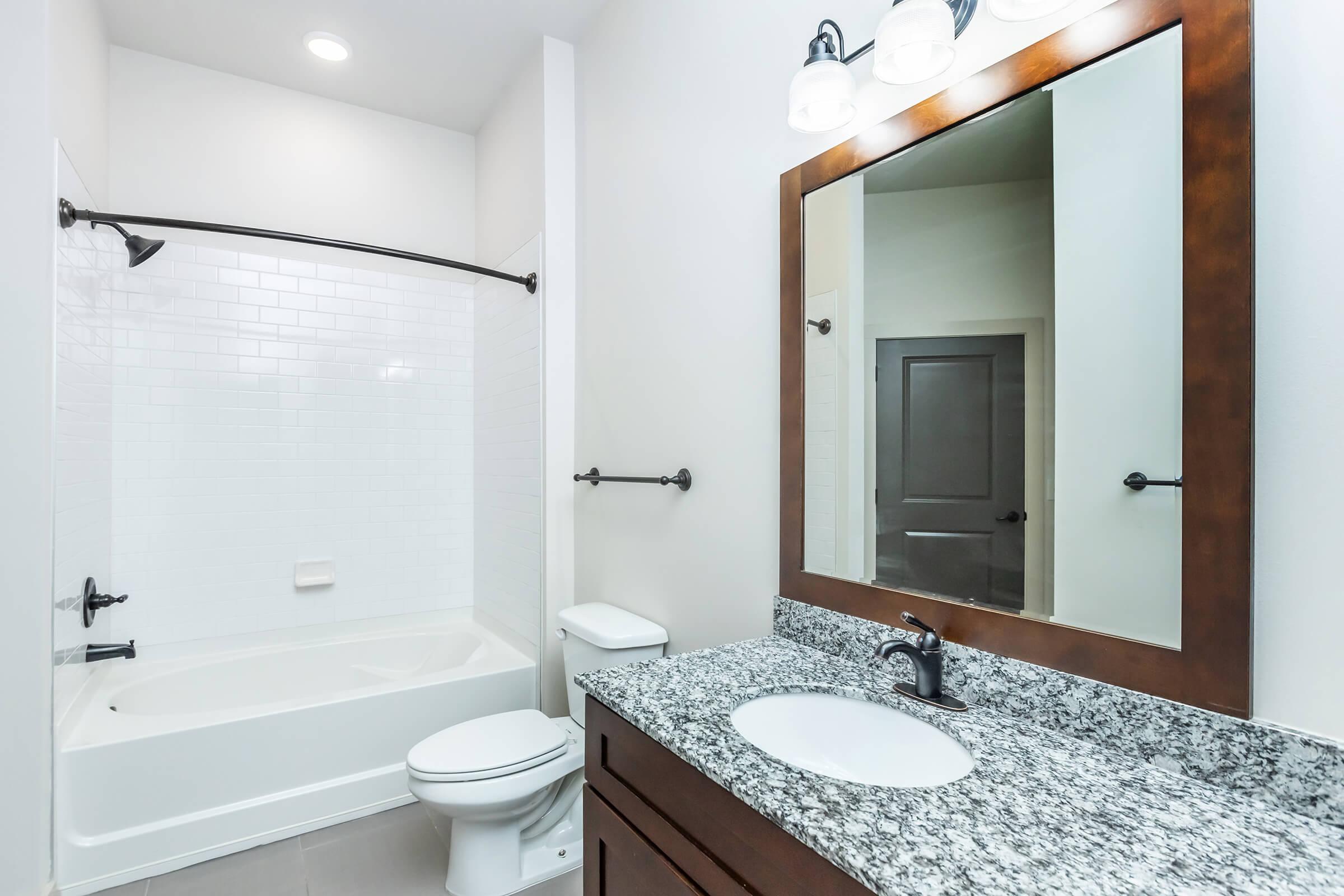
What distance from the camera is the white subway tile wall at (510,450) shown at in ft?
8.48

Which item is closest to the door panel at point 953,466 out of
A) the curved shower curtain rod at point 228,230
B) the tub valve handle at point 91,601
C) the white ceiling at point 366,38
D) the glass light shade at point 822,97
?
the glass light shade at point 822,97

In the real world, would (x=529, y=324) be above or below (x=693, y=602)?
above

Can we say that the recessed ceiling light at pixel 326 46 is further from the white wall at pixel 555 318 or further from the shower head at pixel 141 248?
the shower head at pixel 141 248

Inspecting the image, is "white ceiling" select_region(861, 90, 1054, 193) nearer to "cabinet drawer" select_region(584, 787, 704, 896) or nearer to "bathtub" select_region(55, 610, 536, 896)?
"cabinet drawer" select_region(584, 787, 704, 896)

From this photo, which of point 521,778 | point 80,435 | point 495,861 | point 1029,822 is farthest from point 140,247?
point 1029,822

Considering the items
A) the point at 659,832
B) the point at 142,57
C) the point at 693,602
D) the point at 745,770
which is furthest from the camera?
the point at 142,57

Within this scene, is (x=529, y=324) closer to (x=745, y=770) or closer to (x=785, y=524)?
(x=785, y=524)

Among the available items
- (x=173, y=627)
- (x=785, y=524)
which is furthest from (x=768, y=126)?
(x=173, y=627)

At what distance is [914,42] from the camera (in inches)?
41.1

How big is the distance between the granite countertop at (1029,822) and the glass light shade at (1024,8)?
106 centimetres

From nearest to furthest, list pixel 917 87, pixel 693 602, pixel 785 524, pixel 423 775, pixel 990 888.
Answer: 1. pixel 990 888
2. pixel 917 87
3. pixel 785 524
4. pixel 423 775
5. pixel 693 602

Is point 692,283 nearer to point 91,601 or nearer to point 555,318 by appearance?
point 555,318

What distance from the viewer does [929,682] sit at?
111 centimetres

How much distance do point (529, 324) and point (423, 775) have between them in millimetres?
1648
